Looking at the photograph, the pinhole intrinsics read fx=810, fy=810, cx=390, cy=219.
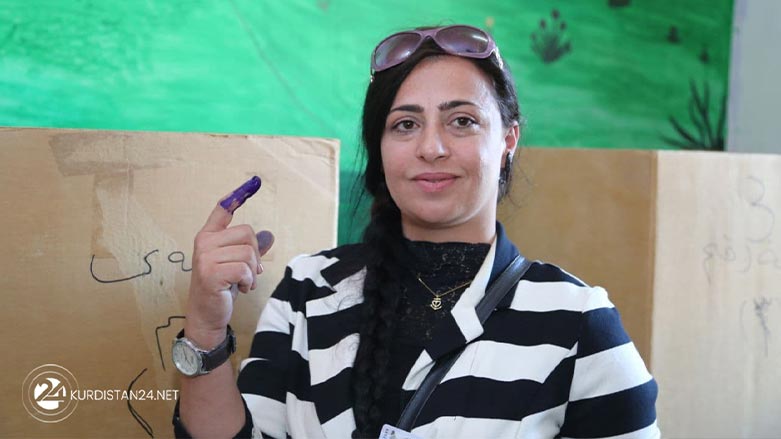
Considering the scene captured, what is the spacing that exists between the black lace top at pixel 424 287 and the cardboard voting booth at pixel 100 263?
0.88 ft

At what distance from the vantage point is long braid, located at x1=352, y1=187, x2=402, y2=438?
106cm

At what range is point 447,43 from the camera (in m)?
1.15

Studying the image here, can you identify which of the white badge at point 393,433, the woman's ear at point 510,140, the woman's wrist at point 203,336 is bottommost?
the white badge at point 393,433

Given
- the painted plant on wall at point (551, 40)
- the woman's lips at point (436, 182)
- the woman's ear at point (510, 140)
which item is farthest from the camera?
the painted plant on wall at point (551, 40)

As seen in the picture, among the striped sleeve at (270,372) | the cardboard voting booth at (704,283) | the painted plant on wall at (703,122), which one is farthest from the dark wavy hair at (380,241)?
the painted plant on wall at (703,122)

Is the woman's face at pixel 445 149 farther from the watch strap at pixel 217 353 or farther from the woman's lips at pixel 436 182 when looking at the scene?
the watch strap at pixel 217 353

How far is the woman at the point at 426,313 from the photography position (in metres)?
1.03

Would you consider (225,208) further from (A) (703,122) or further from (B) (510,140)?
(A) (703,122)

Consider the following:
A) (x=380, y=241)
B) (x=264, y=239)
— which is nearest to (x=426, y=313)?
(x=380, y=241)

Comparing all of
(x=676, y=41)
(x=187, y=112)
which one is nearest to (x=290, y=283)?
(x=187, y=112)

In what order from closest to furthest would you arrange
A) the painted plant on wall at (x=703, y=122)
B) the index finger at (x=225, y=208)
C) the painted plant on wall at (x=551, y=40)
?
the index finger at (x=225, y=208), the painted plant on wall at (x=551, y=40), the painted plant on wall at (x=703, y=122)

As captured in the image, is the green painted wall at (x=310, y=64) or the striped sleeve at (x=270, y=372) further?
the green painted wall at (x=310, y=64)

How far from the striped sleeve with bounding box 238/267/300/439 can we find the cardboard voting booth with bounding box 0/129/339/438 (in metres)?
0.13

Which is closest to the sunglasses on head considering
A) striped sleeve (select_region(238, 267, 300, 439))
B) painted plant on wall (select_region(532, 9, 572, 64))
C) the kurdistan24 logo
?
striped sleeve (select_region(238, 267, 300, 439))
